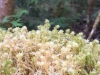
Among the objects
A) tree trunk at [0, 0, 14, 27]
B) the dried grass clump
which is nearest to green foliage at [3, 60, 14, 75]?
the dried grass clump

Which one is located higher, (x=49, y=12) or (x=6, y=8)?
(x=49, y=12)

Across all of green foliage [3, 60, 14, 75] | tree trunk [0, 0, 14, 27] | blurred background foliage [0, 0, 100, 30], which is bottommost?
green foliage [3, 60, 14, 75]

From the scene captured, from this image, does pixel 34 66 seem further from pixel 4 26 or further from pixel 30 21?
pixel 30 21

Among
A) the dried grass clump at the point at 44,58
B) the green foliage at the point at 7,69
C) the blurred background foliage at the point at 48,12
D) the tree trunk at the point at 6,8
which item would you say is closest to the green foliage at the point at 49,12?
the blurred background foliage at the point at 48,12

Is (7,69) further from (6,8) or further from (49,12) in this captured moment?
(49,12)

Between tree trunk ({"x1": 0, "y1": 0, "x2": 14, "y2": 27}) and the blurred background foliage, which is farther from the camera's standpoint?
the blurred background foliage

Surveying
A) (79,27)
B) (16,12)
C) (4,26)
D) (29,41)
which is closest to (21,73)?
(29,41)

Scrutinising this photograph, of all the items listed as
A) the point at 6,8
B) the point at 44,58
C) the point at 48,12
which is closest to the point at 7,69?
the point at 44,58

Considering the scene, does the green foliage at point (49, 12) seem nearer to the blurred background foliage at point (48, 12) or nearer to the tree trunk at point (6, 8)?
the blurred background foliage at point (48, 12)

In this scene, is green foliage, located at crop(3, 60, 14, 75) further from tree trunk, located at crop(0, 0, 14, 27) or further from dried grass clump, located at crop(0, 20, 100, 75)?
tree trunk, located at crop(0, 0, 14, 27)
